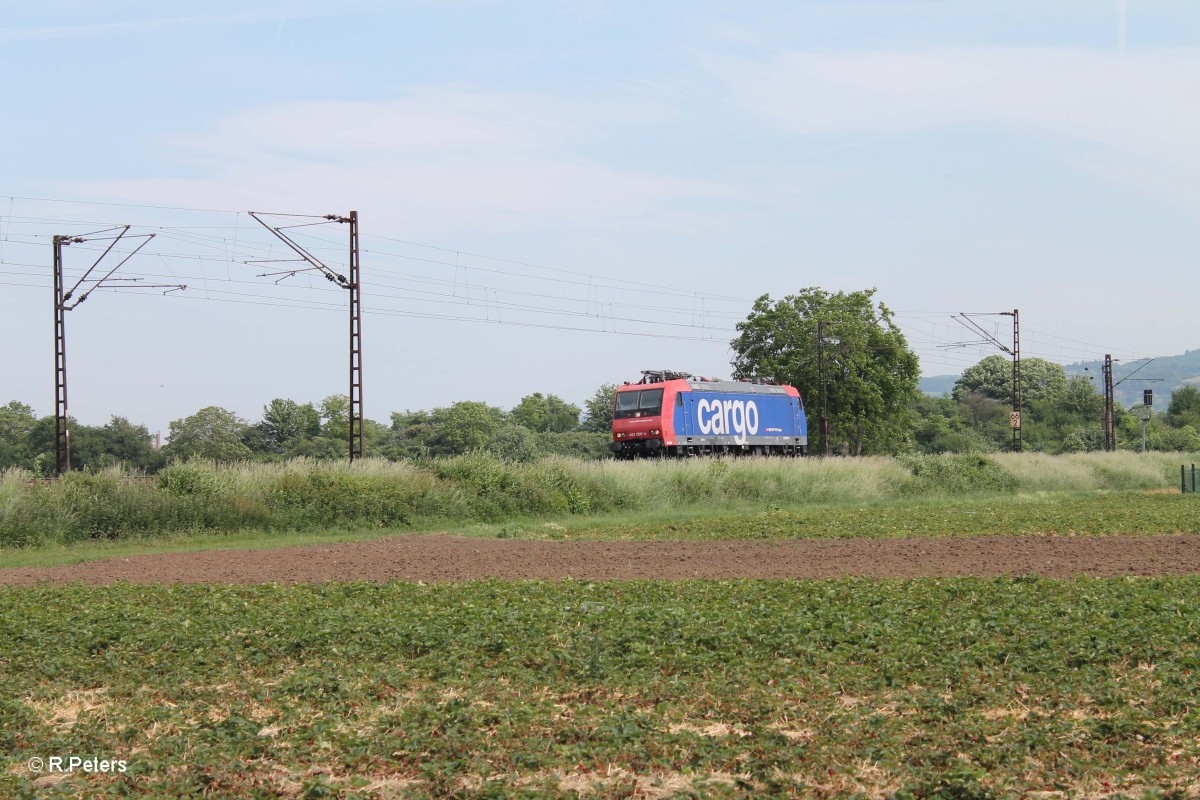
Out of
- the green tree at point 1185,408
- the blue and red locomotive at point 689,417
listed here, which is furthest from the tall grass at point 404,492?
the green tree at point 1185,408

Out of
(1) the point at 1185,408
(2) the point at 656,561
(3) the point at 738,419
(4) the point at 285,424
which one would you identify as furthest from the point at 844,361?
(1) the point at 1185,408

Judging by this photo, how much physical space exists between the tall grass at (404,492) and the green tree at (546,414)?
59487mm

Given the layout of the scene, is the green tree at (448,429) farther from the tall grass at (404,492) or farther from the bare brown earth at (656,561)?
the bare brown earth at (656,561)

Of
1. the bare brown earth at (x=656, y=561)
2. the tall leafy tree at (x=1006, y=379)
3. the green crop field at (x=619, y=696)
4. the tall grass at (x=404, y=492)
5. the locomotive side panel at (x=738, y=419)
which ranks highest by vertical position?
the tall leafy tree at (x=1006, y=379)

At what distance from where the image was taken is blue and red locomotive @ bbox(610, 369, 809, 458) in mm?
43000

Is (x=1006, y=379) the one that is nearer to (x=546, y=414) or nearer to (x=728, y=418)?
(x=546, y=414)

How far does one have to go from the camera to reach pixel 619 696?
886 centimetres

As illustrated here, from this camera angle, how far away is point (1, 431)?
260ft

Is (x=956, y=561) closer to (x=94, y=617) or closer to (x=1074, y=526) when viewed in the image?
(x=1074, y=526)

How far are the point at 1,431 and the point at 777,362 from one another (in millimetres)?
52457

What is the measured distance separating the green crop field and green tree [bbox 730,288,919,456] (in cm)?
5563

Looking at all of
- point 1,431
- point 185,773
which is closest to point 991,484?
point 185,773

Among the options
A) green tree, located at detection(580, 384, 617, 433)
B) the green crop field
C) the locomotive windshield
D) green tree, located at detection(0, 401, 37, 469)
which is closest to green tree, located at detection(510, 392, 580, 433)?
green tree, located at detection(580, 384, 617, 433)

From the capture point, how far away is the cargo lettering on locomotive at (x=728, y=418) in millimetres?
45094
